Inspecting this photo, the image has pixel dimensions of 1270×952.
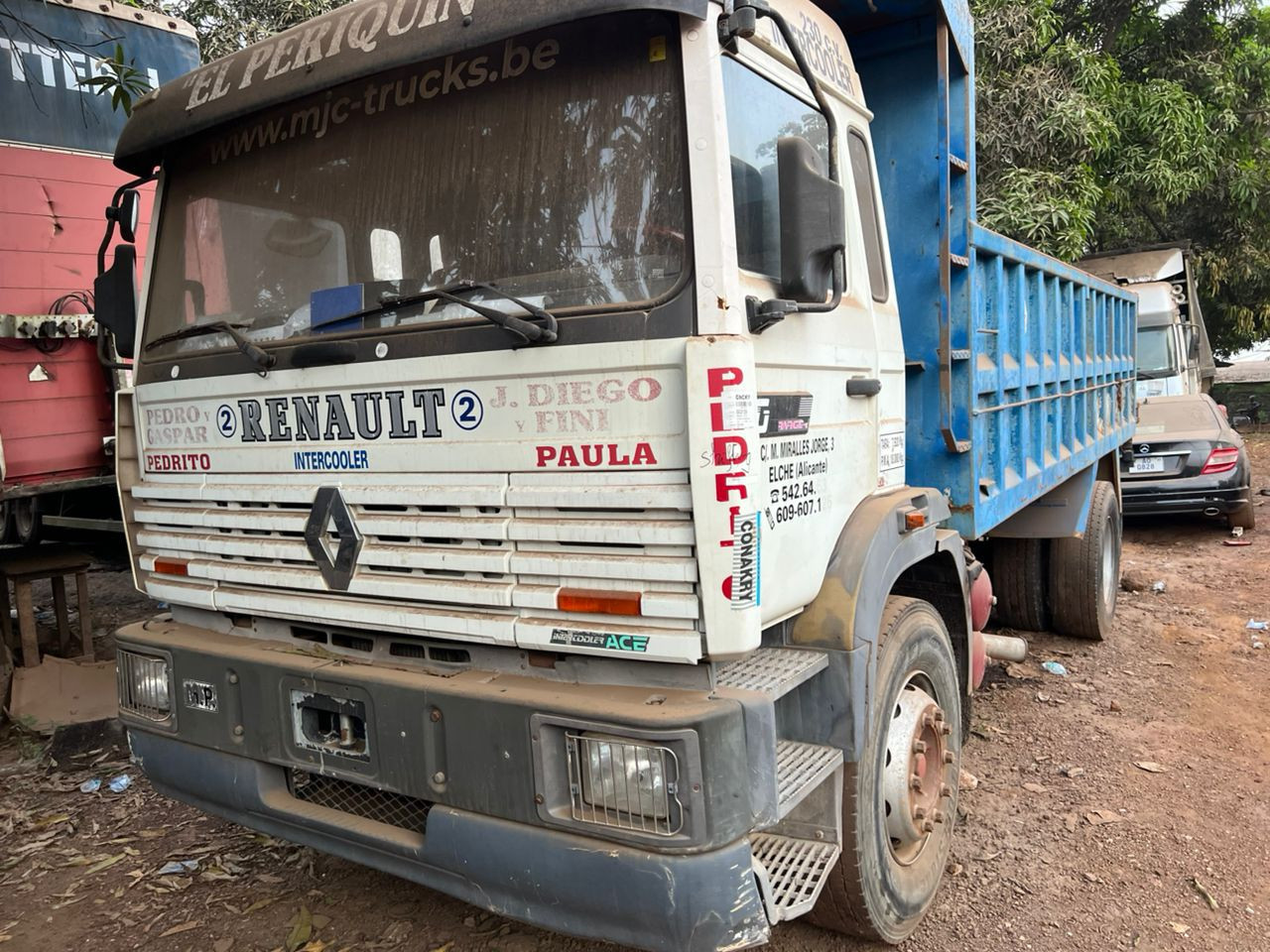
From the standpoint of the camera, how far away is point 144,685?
293 centimetres

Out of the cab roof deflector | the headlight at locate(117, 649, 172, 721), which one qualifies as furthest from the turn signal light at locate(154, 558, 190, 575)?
the cab roof deflector

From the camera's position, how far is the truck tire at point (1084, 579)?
5723 millimetres

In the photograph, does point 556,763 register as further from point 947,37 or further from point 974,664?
point 947,37

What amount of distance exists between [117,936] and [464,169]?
2725mm

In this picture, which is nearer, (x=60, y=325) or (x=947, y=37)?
(x=947, y=37)

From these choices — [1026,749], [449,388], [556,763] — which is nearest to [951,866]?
[1026,749]

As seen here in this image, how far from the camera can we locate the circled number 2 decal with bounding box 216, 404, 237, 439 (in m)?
2.79

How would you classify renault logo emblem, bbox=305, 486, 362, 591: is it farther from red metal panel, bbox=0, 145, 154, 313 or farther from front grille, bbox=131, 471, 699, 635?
red metal panel, bbox=0, 145, 154, 313

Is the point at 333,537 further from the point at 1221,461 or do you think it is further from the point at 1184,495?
the point at 1221,461

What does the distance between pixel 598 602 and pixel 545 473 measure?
1.07ft

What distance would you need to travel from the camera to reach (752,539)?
2.10 m

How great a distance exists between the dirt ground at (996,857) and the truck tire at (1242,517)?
4.68m

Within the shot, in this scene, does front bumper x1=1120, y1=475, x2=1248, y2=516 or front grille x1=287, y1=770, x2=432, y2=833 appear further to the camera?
front bumper x1=1120, y1=475, x2=1248, y2=516

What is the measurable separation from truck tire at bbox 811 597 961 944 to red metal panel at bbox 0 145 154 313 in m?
4.69
